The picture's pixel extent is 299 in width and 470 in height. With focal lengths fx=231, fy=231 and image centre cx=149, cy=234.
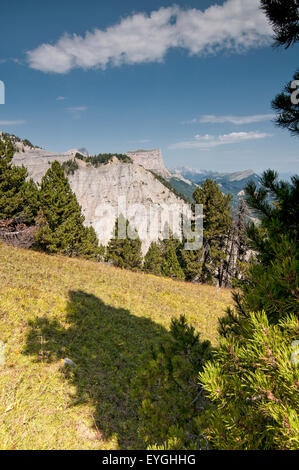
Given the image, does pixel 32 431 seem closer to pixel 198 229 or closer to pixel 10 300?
pixel 10 300

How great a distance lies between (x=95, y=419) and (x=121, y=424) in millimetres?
651

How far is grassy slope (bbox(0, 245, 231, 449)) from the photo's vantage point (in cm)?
505

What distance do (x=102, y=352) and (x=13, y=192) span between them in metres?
17.6

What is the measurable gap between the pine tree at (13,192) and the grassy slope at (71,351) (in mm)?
6422

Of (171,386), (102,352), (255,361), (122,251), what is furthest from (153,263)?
(255,361)

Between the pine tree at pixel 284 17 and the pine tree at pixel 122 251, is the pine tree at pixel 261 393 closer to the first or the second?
the pine tree at pixel 284 17

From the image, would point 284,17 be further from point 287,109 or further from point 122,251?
point 122,251

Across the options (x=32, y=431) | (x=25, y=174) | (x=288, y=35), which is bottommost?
(x=32, y=431)

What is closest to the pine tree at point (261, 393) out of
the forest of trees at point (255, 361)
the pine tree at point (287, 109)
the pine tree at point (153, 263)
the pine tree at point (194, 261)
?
the forest of trees at point (255, 361)

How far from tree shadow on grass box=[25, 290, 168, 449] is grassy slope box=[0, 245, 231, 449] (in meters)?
0.03

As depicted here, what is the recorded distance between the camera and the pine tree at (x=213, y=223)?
27.6 m

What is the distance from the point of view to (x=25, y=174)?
22.0 m

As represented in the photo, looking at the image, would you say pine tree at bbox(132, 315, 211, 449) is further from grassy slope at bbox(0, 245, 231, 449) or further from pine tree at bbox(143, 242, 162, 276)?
pine tree at bbox(143, 242, 162, 276)
